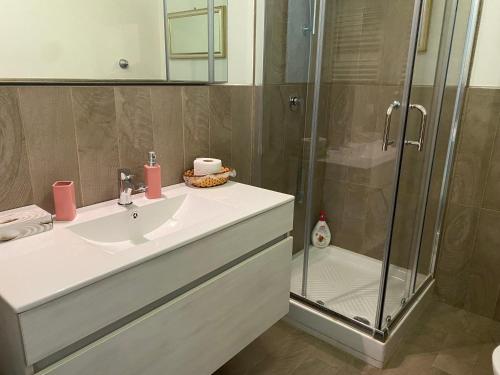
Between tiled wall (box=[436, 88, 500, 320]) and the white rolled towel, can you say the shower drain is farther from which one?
the white rolled towel

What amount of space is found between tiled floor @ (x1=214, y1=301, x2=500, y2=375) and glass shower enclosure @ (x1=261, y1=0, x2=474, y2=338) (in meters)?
0.17

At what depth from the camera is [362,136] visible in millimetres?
2154

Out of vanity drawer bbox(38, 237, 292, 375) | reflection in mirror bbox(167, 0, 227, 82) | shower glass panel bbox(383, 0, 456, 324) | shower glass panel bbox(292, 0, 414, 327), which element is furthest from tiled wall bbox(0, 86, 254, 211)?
shower glass panel bbox(383, 0, 456, 324)

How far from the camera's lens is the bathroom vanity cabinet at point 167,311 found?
0.81 metres

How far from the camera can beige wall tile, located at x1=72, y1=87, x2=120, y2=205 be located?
1.26 metres

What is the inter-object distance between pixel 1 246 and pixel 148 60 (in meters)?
0.91

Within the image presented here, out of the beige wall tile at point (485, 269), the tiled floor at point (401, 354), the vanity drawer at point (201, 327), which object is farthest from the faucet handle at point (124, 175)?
the beige wall tile at point (485, 269)

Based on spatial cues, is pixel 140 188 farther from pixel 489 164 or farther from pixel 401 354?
pixel 489 164

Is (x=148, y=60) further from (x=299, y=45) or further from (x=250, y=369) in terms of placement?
(x=250, y=369)

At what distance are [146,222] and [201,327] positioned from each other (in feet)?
1.45

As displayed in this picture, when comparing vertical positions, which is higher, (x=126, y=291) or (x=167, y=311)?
(x=126, y=291)

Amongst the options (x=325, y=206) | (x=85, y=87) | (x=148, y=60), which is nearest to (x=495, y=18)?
(x=325, y=206)

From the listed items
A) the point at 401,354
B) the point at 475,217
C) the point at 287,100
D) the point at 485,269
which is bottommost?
the point at 401,354

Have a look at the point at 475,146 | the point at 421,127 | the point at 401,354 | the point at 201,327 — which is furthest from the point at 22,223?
the point at 475,146
